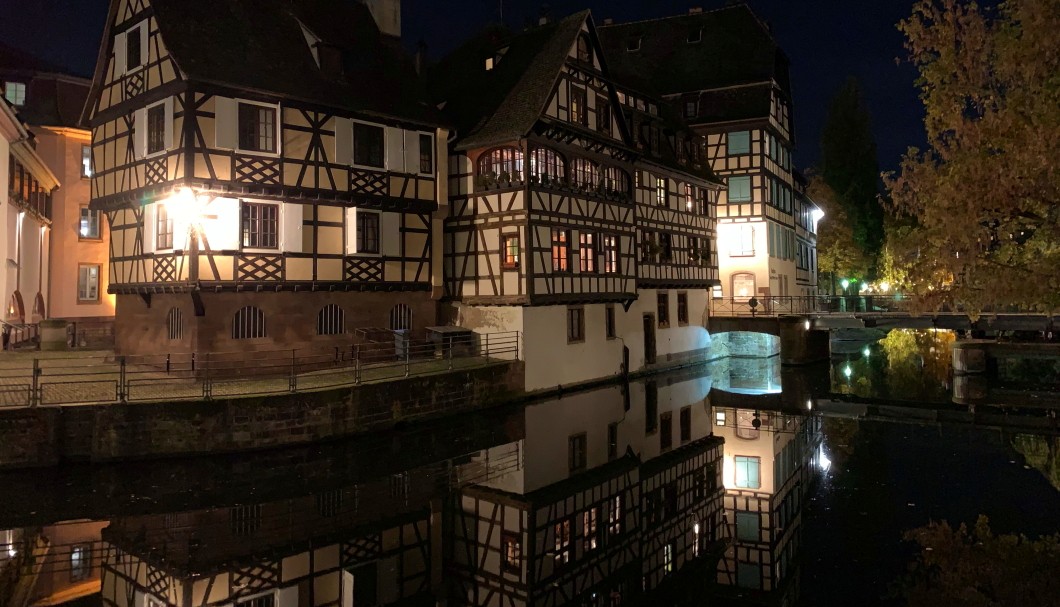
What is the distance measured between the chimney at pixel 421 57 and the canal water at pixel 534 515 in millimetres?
17445

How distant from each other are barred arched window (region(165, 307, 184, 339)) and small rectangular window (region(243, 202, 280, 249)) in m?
2.79

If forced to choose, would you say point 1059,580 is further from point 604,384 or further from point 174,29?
point 174,29

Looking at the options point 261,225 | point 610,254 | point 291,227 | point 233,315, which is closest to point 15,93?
point 261,225

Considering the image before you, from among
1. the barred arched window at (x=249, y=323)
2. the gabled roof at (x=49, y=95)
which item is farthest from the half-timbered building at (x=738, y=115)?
the gabled roof at (x=49, y=95)

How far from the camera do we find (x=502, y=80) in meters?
26.8

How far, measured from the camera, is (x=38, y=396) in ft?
51.9

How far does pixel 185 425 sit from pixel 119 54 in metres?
12.8

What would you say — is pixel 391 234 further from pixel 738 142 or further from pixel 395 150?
pixel 738 142

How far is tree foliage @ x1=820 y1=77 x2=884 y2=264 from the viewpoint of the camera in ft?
184

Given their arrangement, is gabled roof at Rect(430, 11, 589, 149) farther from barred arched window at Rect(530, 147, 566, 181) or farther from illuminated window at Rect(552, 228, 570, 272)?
illuminated window at Rect(552, 228, 570, 272)

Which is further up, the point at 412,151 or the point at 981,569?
the point at 412,151

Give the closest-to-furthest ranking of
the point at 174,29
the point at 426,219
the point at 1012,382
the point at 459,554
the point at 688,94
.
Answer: the point at 459,554 → the point at 174,29 → the point at 426,219 → the point at 1012,382 → the point at 688,94

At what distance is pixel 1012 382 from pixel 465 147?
24.7 meters

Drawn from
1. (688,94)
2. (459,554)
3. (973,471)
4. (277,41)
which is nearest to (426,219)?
(277,41)
